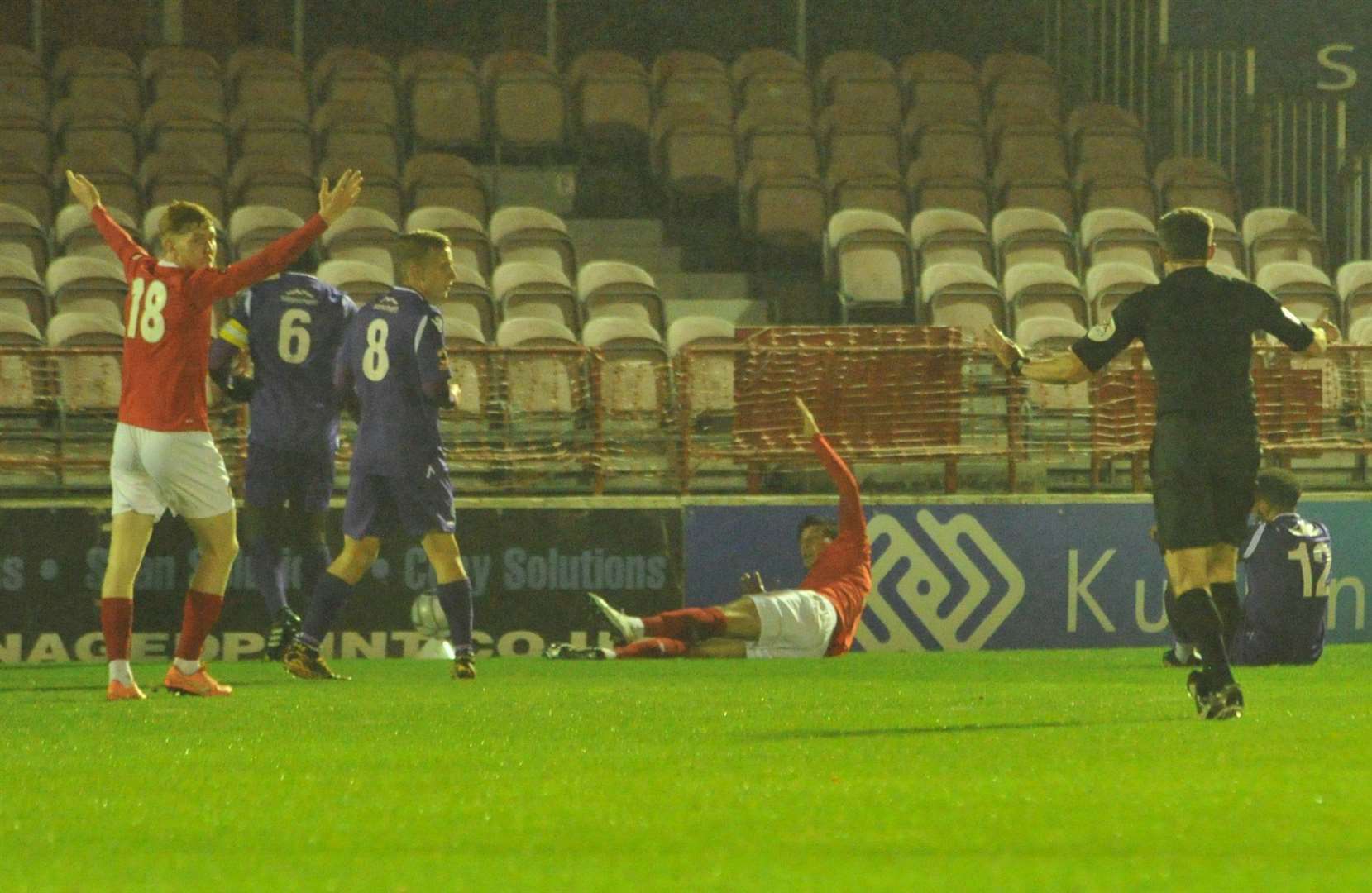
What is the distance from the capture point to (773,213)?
1647 centimetres

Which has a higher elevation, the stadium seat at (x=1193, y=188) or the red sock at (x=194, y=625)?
the stadium seat at (x=1193, y=188)

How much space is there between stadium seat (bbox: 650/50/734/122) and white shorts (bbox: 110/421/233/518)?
32.8 feet

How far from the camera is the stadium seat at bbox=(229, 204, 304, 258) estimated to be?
48.0 ft

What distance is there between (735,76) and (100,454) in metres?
8.23

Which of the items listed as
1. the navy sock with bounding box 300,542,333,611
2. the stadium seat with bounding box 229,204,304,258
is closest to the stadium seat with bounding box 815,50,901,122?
the stadium seat with bounding box 229,204,304,258

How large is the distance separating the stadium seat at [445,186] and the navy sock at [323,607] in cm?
705

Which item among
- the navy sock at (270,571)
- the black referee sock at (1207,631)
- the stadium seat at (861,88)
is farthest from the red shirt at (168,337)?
the stadium seat at (861,88)

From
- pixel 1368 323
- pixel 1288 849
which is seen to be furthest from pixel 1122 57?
pixel 1288 849

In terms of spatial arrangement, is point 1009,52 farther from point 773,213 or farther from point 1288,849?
point 1288,849

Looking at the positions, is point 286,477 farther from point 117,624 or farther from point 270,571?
point 117,624

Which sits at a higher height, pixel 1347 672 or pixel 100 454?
pixel 100 454

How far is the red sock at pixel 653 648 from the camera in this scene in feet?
36.1

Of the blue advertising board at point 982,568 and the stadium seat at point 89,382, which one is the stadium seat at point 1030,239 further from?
the stadium seat at point 89,382

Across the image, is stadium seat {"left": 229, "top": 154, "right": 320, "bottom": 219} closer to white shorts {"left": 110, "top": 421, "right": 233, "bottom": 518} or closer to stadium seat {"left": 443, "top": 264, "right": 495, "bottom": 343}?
stadium seat {"left": 443, "top": 264, "right": 495, "bottom": 343}
